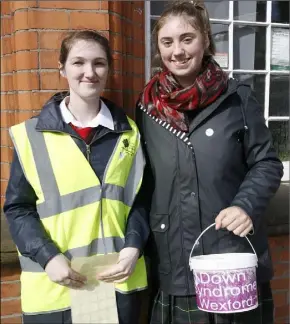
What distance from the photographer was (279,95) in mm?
3727

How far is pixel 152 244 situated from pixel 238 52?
6.65ft

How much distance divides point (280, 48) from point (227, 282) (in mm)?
2444

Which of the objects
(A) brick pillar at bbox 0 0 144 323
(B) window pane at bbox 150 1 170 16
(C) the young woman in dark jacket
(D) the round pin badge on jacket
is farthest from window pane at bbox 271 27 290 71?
(D) the round pin badge on jacket

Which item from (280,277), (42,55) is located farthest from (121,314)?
(280,277)

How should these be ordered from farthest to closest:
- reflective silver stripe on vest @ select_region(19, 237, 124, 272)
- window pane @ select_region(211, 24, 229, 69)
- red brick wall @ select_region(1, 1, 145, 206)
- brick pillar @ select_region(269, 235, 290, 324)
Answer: window pane @ select_region(211, 24, 229, 69) → brick pillar @ select_region(269, 235, 290, 324) → red brick wall @ select_region(1, 1, 145, 206) → reflective silver stripe on vest @ select_region(19, 237, 124, 272)

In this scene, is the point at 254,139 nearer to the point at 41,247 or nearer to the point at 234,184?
the point at 234,184

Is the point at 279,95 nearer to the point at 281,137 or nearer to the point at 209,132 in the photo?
the point at 281,137

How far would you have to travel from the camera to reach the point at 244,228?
2.05 meters

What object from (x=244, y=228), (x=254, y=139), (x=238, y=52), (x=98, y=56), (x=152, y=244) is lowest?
(x=152, y=244)

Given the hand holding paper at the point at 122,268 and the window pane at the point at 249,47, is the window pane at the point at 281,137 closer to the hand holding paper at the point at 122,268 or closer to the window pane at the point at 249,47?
the window pane at the point at 249,47

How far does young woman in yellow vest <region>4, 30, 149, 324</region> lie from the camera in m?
2.06

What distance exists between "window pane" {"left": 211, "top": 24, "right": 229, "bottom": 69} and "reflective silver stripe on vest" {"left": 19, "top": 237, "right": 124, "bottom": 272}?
79.5 inches

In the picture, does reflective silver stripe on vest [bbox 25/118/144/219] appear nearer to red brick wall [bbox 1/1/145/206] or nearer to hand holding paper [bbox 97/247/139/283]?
hand holding paper [bbox 97/247/139/283]

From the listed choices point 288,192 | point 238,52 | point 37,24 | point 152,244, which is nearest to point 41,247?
point 152,244
